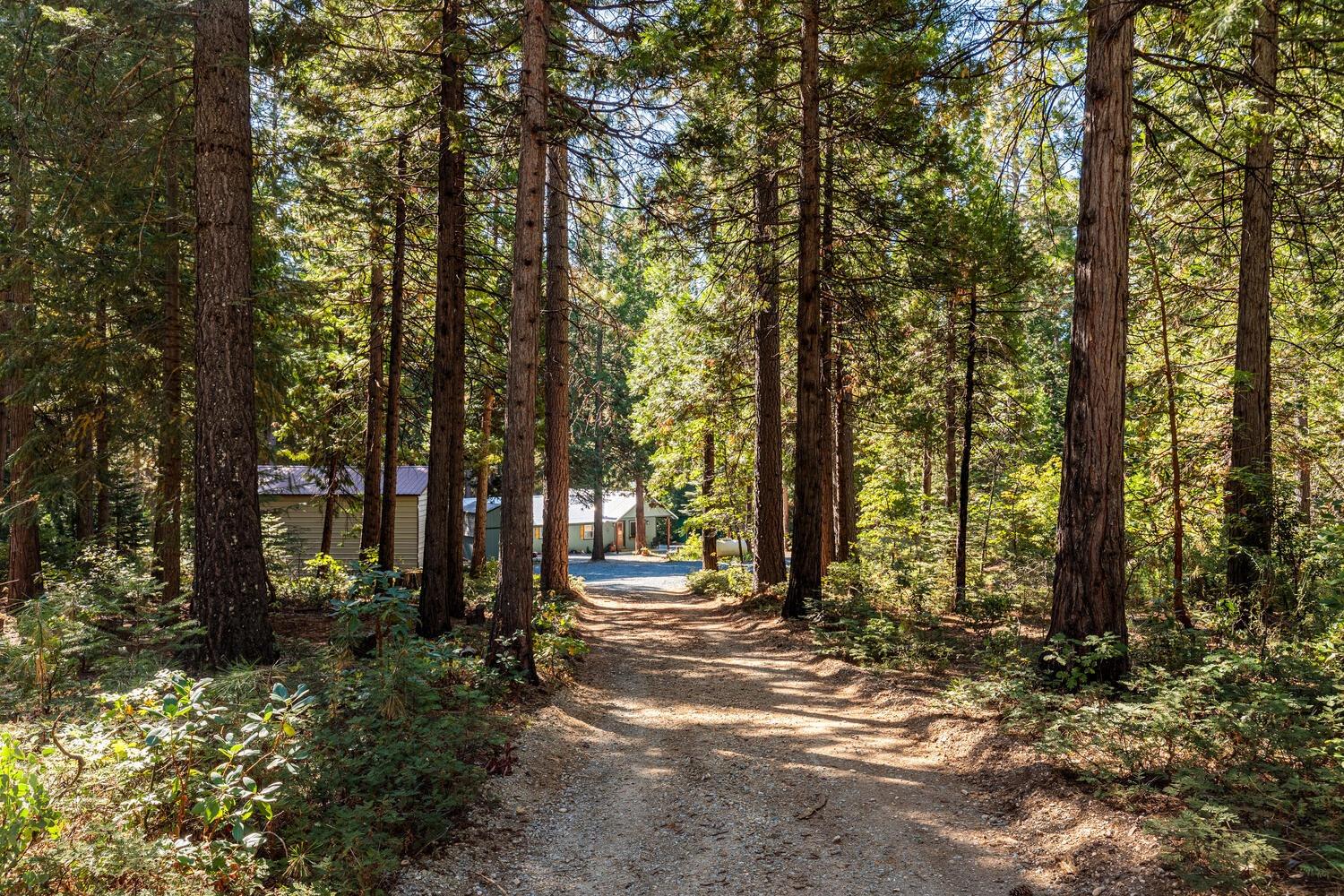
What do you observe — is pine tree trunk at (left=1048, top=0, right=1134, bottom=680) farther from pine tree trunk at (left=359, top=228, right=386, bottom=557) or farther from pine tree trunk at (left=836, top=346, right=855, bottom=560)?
pine tree trunk at (left=359, top=228, right=386, bottom=557)

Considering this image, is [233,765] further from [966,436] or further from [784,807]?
[966,436]

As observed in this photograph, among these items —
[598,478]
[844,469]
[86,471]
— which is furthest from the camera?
[598,478]

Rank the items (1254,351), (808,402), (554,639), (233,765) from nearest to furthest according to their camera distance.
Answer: (233,765) → (554,639) → (1254,351) → (808,402)

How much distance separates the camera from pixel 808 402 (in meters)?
12.0

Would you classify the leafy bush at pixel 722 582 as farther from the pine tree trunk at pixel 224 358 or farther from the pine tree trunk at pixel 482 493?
the pine tree trunk at pixel 224 358

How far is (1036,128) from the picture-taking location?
838 centimetres

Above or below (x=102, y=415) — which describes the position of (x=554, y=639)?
below

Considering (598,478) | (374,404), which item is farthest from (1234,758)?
(598,478)

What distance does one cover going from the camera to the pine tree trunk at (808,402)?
11805 mm

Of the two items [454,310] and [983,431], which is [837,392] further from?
[454,310]

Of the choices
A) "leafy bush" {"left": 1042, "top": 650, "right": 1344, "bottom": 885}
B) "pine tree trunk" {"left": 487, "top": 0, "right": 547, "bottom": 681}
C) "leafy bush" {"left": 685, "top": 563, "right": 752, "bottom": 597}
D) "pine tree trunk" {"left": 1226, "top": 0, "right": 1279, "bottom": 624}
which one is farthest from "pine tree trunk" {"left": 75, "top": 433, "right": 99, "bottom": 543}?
"pine tree trunk" {"left": 1226, "top": 0, "right": 1279, "bottom": 624}

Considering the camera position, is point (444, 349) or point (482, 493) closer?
point (444, 349)

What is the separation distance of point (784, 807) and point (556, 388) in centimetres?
1100

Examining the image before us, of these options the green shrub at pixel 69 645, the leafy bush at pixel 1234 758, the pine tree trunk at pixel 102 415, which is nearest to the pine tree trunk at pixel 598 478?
the pine tree trunk at pixel 102 415
